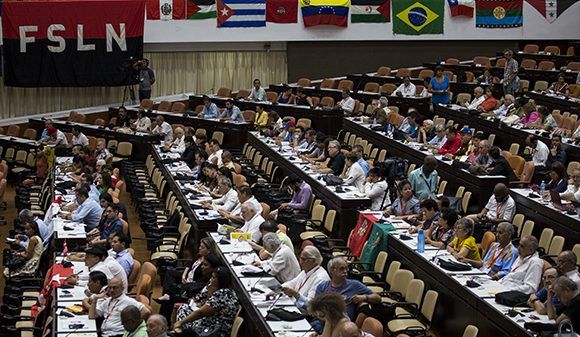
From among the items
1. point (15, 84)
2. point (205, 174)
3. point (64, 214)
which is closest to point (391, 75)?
point (15, 84)

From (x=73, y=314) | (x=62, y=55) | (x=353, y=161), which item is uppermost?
(x=62, y=55)

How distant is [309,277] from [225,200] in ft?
16.3

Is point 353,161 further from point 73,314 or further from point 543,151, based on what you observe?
point 73,314

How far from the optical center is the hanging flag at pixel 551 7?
30.0 metres

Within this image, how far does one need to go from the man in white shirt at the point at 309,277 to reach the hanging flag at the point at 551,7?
20.7 m

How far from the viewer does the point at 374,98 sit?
25.8m

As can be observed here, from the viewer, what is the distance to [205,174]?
18.1 metres

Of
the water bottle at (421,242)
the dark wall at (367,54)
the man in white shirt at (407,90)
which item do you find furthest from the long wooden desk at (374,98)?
the water bottle at (421,242)

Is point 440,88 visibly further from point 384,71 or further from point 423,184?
point 423,184

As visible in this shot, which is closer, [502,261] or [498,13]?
[502,261]

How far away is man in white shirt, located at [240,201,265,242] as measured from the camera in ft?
46.3

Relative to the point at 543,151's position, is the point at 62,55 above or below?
above

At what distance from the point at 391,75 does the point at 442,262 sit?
17090 mm

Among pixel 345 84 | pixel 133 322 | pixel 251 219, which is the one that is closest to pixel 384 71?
pixel 345 84
